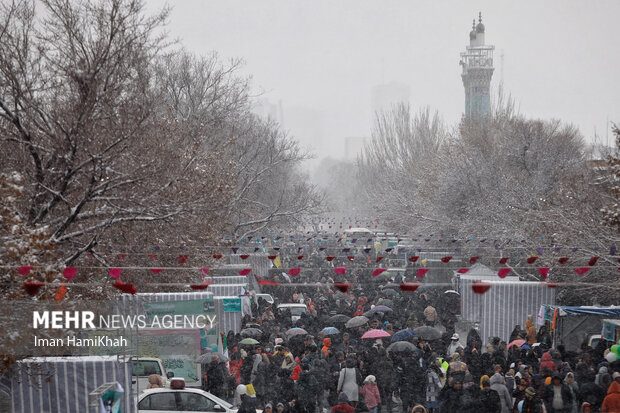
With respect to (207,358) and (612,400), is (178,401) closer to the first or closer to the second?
(207,358)

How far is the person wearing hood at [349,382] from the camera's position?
496 inches

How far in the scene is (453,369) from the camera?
12.4 m

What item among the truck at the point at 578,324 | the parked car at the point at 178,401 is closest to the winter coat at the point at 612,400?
the truck at the point at 578,324

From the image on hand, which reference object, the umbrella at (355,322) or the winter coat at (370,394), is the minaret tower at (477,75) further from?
the winter coat at (370,394)

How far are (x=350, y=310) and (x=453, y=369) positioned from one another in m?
8.84

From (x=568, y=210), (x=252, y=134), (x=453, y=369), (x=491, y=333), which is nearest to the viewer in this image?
(x=453, y=369)

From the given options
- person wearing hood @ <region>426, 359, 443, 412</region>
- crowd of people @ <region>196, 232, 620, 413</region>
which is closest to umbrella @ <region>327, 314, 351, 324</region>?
crowd of people @ <region>196, 232, 620, 413</region>

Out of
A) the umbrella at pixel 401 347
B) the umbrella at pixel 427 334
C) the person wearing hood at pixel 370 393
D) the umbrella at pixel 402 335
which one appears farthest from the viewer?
the umbrella at pixel 427 334

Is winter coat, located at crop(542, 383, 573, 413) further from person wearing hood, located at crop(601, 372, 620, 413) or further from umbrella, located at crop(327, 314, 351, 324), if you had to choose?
umbrella, located at crop(327, 314, 351, 324)

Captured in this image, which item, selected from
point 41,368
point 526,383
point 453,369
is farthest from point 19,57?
point 526,383

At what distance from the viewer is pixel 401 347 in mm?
14812

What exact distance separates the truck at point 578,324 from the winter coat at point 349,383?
5.56m

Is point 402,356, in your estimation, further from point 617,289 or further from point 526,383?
point 617,289

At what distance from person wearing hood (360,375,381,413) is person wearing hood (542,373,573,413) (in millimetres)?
2632
